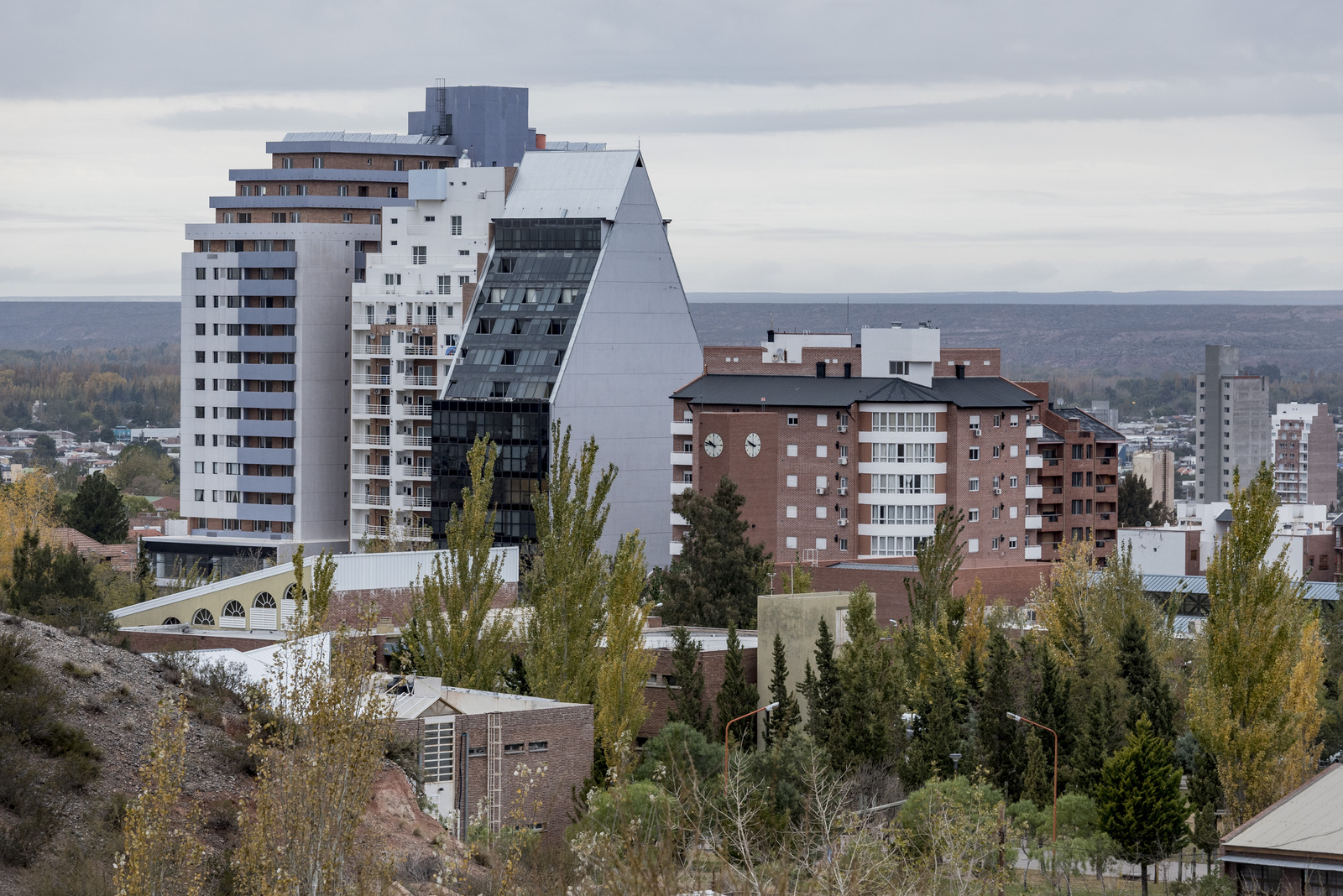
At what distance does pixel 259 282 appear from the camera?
422 feet

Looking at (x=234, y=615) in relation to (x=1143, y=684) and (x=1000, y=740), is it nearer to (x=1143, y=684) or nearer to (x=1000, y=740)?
(x=1000, y=740)

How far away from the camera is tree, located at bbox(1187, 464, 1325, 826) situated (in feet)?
161

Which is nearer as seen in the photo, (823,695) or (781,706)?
(823,695)

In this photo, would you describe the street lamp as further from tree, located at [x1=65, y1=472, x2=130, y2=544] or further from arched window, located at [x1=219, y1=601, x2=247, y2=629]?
tree, located at [x1=65, y1=472, x2=130, y2=544]

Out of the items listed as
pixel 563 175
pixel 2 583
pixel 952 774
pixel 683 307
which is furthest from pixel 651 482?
pixel 952 774

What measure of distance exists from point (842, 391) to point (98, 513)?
4850cm

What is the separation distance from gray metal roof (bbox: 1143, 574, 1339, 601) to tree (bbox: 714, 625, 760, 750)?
168 ft

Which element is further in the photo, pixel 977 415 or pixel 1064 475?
pixel 1064 475

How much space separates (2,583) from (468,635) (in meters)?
31.6

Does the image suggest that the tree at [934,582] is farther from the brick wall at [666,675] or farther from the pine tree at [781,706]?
the pine tree at [781,706]

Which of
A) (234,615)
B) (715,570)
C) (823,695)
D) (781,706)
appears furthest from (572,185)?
(823,695)

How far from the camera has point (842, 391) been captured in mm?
106062

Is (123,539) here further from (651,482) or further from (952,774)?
(952,774)

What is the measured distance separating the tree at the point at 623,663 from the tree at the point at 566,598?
1.76 ft
